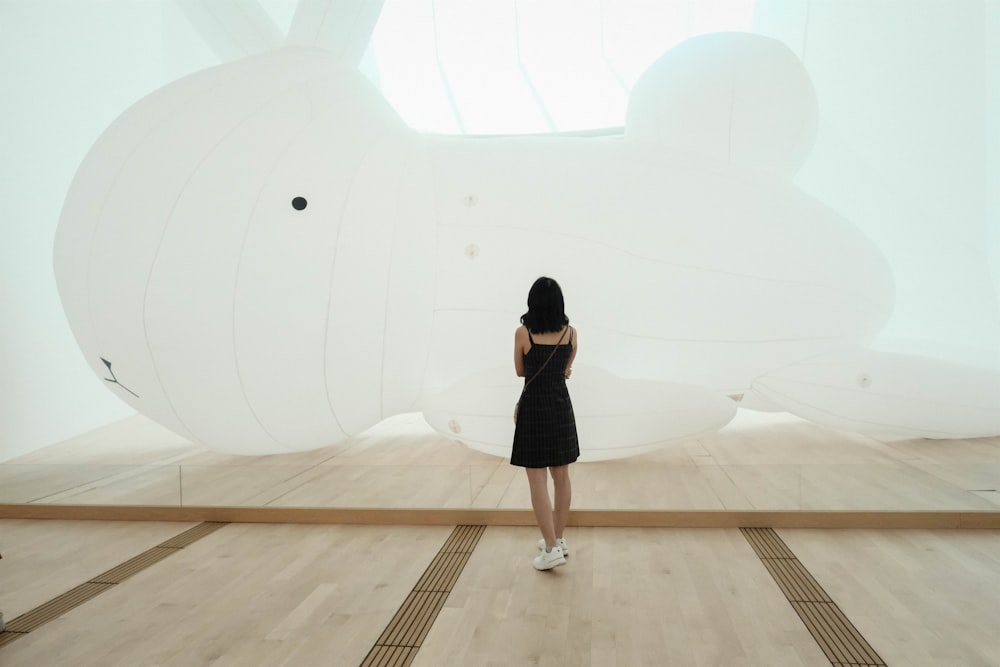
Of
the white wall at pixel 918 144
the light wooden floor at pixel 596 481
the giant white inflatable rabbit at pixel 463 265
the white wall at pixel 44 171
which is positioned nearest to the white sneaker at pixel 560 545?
the light wooden floor at pixel 596 481

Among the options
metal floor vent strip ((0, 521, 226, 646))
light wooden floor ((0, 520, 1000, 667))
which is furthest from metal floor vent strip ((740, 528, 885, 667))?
metal floor vent strip ((0, 521, 226, 646))

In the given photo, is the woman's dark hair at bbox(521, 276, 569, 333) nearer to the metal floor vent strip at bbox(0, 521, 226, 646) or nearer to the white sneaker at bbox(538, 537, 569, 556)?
the white sneaker at bbox(538, 537, 569, 556)

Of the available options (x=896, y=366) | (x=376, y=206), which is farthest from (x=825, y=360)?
(x=376, y=206)

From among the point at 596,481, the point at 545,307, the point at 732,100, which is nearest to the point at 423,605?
the point at 545,307

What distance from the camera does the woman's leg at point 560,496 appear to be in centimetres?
303

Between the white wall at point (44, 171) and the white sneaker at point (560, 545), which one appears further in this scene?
the white wall at point (44, 171)

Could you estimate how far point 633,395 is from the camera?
13.4 ft

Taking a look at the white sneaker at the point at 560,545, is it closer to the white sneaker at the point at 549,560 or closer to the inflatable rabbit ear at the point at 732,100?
the white sneaker at the point at 549,560

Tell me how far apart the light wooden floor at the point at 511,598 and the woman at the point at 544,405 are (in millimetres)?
244

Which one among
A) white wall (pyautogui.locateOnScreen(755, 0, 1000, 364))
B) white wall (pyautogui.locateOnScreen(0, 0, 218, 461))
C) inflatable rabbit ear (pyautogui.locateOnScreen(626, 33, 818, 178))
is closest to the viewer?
inflatable rabbit ear (pyautogui.locateOnScreen(626, 33, 818, 178))

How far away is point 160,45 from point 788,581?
6.90 meters

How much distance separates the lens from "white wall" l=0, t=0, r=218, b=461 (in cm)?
546

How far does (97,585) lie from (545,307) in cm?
194

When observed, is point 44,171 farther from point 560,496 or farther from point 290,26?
point 560,496
